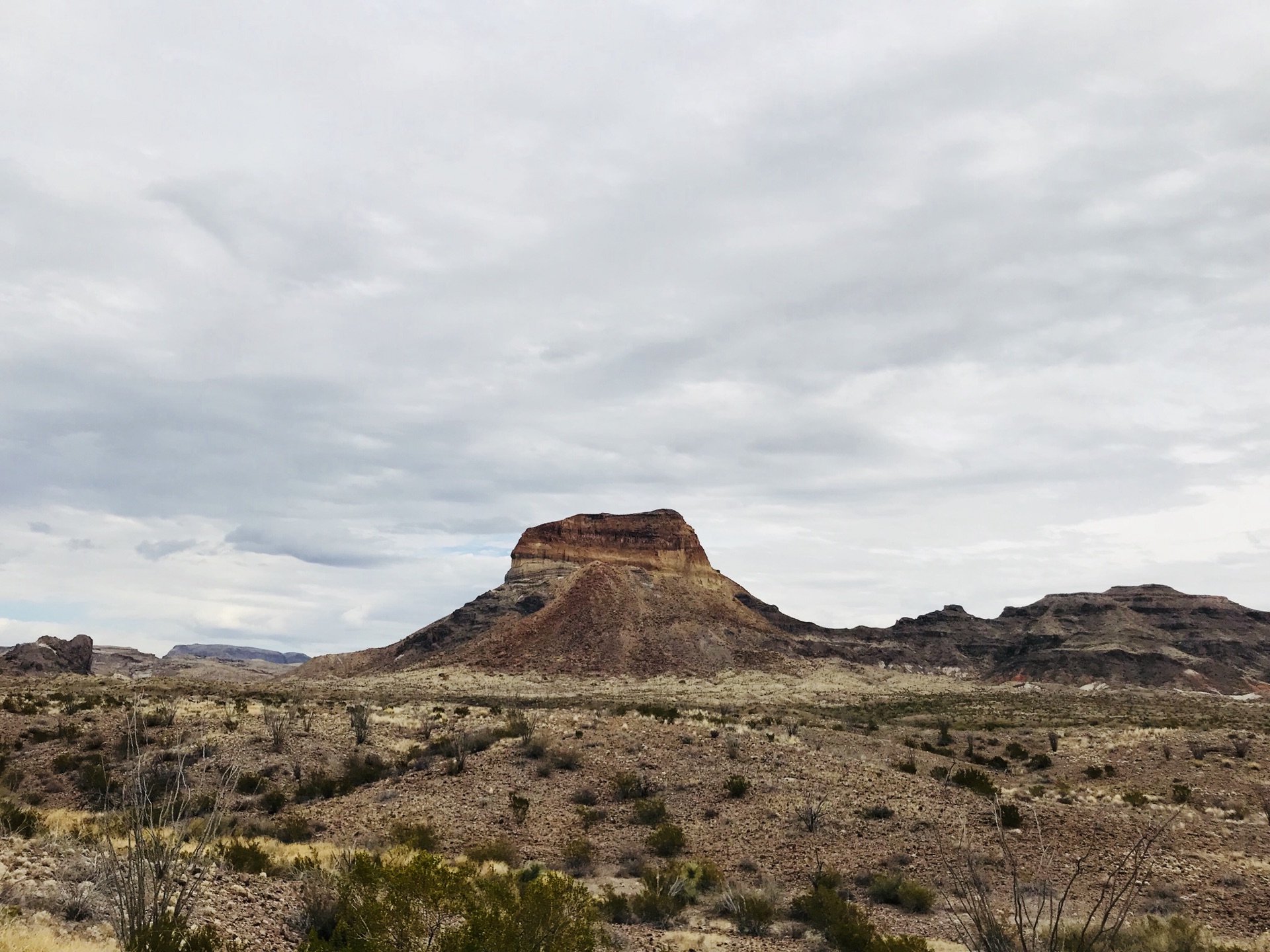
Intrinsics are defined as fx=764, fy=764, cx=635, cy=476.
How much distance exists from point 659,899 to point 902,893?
4.52 metres

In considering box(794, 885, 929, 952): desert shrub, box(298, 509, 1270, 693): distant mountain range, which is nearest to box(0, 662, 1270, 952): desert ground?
box(794, 885, 929, 952): desert shrub

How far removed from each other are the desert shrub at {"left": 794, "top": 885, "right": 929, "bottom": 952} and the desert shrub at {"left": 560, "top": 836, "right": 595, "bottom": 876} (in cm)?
442

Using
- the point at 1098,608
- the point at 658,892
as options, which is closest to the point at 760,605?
the point at 1098,608

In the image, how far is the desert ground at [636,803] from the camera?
38.1ft

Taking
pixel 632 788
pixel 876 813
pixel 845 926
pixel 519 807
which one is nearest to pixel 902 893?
pixel 845 926

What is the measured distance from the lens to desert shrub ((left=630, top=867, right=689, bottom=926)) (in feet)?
41.2

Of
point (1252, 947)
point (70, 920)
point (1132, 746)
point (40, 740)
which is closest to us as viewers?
point (70, 920)

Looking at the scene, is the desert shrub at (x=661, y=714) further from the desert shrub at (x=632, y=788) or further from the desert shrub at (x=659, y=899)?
the desert shrub at (x=659, y=899)

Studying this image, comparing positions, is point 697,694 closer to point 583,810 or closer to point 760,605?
point 583,810

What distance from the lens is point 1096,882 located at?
14.6 metres

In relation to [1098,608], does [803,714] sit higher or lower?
lower

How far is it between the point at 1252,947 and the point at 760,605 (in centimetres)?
11233

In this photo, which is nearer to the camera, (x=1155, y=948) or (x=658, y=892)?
(x=1155, y=948)

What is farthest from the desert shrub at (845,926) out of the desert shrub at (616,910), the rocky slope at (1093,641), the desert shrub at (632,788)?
the rocky slope at (1093,641)
